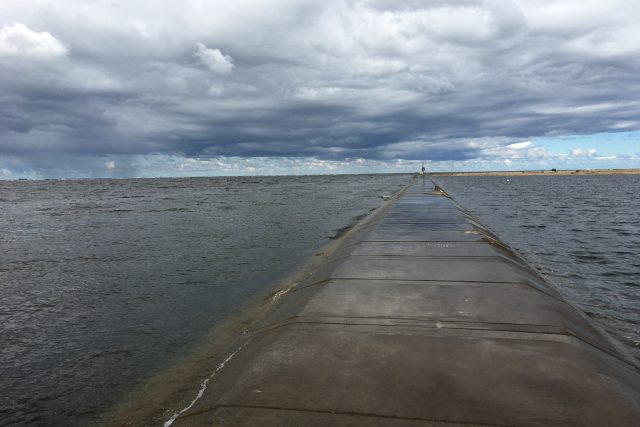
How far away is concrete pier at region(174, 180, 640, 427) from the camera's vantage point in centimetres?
313

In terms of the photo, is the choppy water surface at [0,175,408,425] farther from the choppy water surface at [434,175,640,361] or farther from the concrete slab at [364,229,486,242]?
the choppy water surface at [434,175,640,361]

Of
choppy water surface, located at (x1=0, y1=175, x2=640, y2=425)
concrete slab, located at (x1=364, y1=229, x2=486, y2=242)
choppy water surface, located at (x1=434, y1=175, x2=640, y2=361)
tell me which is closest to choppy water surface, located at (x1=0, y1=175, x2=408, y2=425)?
choppy water surface, located at (x1=0, y1=175, x2=640, y2=425)

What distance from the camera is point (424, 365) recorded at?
3.87 meters

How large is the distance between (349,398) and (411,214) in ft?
50.5

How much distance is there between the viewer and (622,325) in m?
7.68

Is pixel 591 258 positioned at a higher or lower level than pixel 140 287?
lower

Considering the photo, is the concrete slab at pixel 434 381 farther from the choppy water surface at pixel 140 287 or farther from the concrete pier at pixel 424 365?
the choppy water surface at pixel 140 287

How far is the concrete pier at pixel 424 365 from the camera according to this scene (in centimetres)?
313

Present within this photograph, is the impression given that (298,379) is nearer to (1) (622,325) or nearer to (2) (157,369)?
(2) (157,369)

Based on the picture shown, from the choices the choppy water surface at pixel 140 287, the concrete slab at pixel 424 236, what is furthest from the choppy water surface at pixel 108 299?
the concrete slab at pixel 424 236

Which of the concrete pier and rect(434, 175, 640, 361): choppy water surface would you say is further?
rect(434, 175, 640, 361): choppy water surface

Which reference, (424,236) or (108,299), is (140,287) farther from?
(424,236)

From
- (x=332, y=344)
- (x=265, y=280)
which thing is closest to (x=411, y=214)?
(x=265, y=280)

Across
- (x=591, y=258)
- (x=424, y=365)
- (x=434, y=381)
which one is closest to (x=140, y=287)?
(x=424, y=365)
